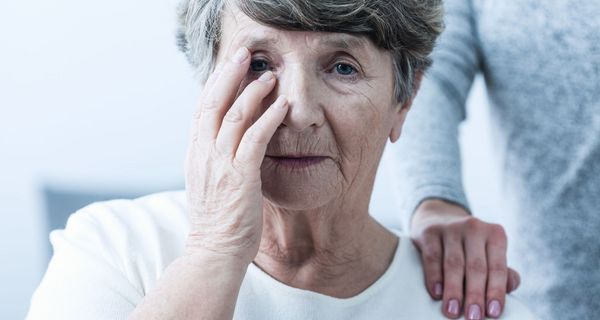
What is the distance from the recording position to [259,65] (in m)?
1.49

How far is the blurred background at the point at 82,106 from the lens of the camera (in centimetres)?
420

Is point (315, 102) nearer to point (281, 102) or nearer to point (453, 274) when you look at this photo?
point (281, 102)

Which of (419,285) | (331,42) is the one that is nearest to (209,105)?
(331,42)

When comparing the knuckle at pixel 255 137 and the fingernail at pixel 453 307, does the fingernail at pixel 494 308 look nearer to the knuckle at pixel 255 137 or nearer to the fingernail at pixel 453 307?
the fingernail at pixel 453 307

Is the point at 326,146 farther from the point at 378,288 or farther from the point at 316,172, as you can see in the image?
the point at 378,288

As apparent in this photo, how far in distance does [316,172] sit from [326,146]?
52mm

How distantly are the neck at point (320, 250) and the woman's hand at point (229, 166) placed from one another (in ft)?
0.70

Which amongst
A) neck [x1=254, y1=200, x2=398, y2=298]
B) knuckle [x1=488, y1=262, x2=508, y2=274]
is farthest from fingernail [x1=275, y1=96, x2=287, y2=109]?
knuckle [x1=488, y1=262, x2=508, y2=274]

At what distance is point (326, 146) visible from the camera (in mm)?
1478

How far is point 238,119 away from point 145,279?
1.22 ft

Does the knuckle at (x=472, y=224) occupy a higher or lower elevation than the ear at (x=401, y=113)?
lower

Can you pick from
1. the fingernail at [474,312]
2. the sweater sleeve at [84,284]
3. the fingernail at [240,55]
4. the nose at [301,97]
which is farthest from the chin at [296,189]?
the fingernail at [474,312]

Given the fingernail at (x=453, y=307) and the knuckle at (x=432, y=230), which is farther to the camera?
the knuckle at (x=432, y=230)

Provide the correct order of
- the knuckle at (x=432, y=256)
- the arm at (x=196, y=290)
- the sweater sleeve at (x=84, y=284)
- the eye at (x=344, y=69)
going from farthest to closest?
1. the knuckle at (x=432, y=256)
2. the eye at (x=344, y=69)
3. the sweater sleeve at (x=84, y=284)
4. the arm at (x=196, y=290)
